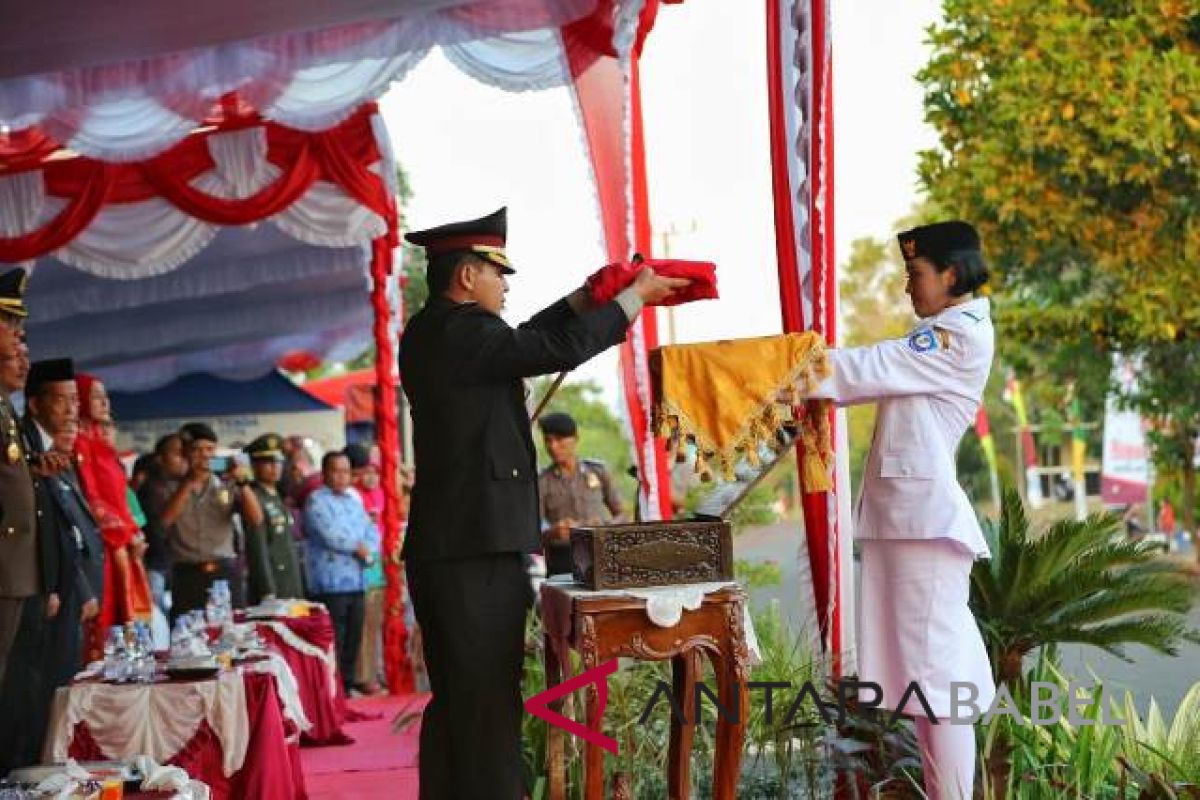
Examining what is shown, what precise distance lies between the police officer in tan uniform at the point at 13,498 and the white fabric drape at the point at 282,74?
338 centimetres

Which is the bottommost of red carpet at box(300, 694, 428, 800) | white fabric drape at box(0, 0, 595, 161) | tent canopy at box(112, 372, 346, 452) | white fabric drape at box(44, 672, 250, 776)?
red carpet at box(300, 694, 428, 800)

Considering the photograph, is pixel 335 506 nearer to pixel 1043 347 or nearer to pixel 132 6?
pixel 132 6

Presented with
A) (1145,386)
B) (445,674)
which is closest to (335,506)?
(445,674)

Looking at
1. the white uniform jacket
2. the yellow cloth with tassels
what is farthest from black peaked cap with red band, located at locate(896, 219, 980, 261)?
the yellow cloth with tassels

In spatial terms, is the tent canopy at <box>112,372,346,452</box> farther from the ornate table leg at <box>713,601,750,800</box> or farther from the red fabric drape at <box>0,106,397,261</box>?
the ornate table leg at <box>713,601,750,800</box>

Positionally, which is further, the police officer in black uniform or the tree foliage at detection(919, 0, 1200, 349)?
the tree foliage at detection(919, 0, 1200, 349)

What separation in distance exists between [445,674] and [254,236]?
9.42 m

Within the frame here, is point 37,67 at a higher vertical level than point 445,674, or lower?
higher

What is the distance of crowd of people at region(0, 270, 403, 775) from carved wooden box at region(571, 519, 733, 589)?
1.81 meters

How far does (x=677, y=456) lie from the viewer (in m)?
3.57

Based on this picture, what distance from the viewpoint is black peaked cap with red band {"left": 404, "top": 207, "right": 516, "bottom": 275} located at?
11.9ft

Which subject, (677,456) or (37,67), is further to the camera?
(37,67)

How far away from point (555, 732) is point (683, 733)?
369 millimetres

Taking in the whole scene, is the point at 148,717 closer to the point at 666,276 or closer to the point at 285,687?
the point at 285,687
